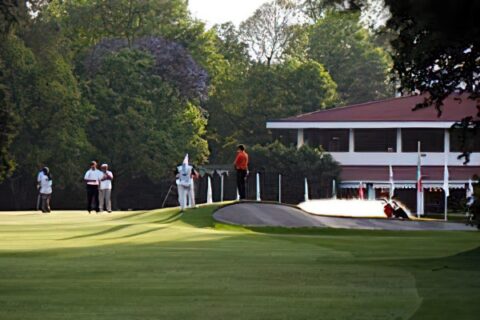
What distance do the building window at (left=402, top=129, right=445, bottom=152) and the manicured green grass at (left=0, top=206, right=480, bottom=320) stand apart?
51912 millimetres

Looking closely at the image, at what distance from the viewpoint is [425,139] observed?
80188 millimetres

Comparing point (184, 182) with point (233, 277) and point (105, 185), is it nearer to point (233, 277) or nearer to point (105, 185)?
point (105, 185)

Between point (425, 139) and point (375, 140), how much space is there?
3.29 m

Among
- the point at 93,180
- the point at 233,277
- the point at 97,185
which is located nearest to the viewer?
the point at 233,277

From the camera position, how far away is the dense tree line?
73.2 m

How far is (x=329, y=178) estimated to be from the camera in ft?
253

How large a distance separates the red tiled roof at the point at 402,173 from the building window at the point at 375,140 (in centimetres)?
153

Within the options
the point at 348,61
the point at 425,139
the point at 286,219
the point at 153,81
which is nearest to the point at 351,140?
the point at 425,139

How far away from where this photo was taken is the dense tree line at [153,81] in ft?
240

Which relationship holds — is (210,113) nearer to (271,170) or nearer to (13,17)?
(271,170)

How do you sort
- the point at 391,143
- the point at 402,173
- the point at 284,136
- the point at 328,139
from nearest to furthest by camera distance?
the point at 402,173, the point at 391,143, the point at 328,139, the point at 284,136

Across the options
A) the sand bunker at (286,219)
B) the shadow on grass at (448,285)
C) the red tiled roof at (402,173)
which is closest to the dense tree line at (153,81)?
the red tiled roof at (402,173)

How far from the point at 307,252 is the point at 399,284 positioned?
22.7 feet

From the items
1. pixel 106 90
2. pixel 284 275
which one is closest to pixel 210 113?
pixel 106 90
